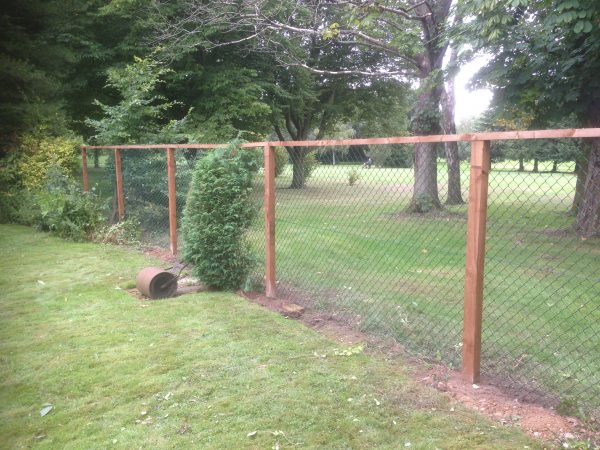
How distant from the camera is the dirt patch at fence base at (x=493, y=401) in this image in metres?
2.80

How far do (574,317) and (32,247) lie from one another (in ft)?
26.5

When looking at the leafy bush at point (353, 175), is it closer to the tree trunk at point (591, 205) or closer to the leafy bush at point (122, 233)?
the leafy bush at point (122, 233)

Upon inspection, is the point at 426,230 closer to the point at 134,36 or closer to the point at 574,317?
the point at 574,317

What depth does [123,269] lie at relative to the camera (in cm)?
700

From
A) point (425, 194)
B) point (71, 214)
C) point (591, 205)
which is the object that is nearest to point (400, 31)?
point (425, 194)

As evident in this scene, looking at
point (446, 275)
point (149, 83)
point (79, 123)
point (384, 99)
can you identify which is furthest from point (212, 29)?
point (384, 99)

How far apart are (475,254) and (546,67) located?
23.9 feet

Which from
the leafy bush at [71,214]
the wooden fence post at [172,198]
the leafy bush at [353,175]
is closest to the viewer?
the leafy bush at [353,175]

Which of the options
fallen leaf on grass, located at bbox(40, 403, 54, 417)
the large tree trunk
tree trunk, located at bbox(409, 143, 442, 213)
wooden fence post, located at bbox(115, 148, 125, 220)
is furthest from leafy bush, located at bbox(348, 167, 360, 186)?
tree trunk, located at bbox(409, 143, 442, 213)

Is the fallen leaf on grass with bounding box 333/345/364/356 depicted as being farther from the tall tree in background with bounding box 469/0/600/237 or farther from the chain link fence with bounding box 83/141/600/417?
the tall tree in background with bounding box 469/0/600/237

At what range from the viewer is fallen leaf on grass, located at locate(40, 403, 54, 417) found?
3132 mm

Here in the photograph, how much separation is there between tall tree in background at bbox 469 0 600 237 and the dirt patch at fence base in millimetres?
5828

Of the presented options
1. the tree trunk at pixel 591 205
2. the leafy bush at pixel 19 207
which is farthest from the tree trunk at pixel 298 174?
the leafy bush at pixel 19 207

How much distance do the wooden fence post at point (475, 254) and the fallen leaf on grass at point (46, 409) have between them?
275 centimetres
